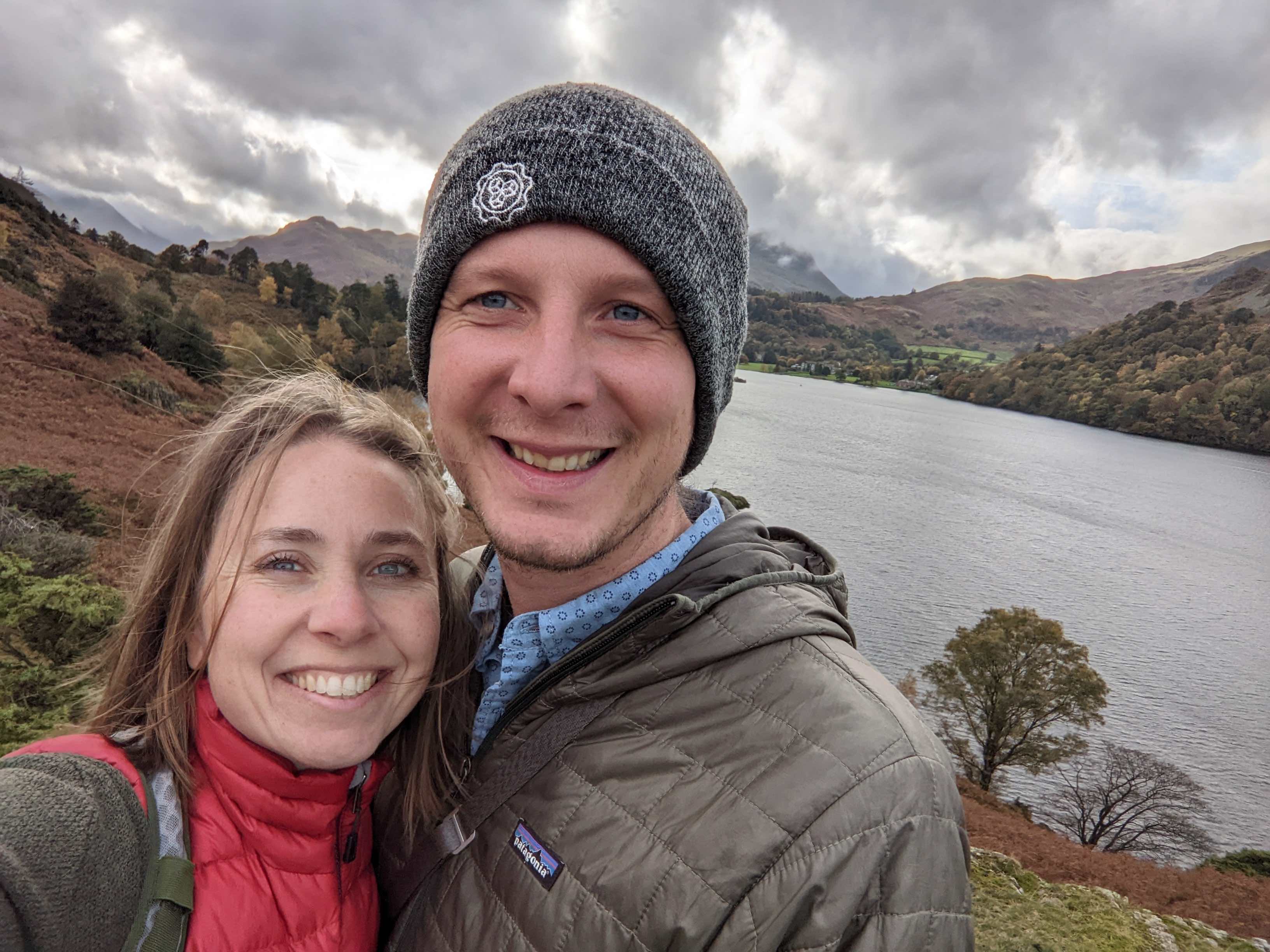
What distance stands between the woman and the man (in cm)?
19

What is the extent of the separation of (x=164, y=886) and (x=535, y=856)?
765 mm

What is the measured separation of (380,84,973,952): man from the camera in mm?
1215

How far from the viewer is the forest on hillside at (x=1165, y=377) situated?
7275 centimetres

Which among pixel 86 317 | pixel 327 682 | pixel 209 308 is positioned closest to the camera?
pixel 327 682

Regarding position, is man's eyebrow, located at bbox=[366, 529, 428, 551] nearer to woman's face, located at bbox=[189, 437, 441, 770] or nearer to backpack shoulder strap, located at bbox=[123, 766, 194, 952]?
woman's face, located at bbox=[189, 437, 441, 770]

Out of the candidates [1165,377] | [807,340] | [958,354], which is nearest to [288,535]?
[1165,377]

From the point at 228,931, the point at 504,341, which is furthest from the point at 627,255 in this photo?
the point at 228,931

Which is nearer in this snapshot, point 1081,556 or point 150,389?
point 150,389

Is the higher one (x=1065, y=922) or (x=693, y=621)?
(x=693, y=621)

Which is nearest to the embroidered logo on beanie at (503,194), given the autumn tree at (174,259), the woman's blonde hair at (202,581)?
the woman's blonde hair at (202,581)

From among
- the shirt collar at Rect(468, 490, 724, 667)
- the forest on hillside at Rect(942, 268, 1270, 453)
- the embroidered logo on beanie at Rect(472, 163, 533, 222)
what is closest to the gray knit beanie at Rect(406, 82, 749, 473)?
the embroidered logo on beanie at Rect(472, 163, 533, 222)

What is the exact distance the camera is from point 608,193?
5.60ft

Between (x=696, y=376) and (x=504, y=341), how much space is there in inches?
22.4

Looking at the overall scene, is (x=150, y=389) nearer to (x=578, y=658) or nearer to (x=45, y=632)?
(x=45, y=632)
